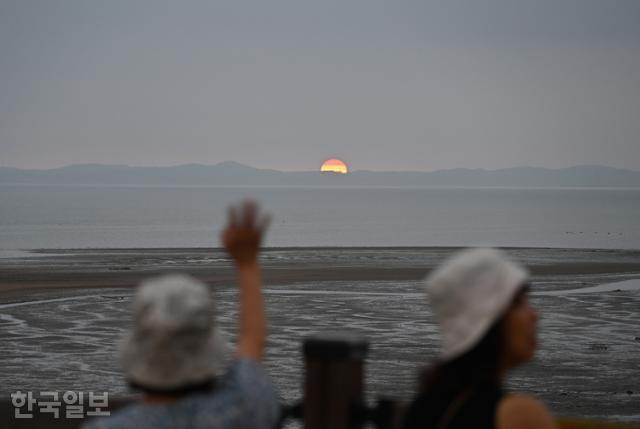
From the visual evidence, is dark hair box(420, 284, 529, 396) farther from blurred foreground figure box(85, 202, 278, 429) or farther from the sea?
the sea

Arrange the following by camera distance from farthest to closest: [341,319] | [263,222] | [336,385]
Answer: [341,319] < [336,385] < [263,222]

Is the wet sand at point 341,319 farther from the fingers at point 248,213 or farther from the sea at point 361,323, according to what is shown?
the fingers at point 248,213

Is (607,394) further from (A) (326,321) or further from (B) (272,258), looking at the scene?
(B) (272,258)

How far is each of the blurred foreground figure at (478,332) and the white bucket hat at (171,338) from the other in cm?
66

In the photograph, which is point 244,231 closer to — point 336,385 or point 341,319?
point 336,385

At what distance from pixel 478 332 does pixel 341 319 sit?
25.2 metres

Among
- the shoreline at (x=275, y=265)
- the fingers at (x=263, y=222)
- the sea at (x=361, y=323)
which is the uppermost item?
the shoreline at (x=275, y=265)

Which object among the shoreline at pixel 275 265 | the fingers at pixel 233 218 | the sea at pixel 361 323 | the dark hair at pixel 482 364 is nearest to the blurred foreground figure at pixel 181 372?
the fingers at pixel 233 218

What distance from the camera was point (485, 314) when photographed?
3445 mm

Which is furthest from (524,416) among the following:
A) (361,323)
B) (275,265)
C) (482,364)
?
(275,265)

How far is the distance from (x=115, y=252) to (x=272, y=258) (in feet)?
31.7

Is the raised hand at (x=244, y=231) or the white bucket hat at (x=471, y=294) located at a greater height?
the raised hand at (x=244, y=231)

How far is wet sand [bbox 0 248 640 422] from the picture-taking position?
758 inches

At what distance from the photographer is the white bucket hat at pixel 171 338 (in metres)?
3.31
